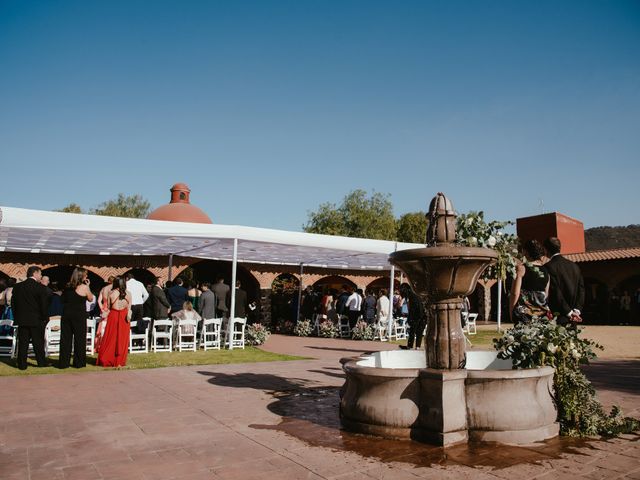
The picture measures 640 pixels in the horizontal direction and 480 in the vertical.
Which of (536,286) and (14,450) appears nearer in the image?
(14,450)

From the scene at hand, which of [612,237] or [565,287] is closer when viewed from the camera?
[565,287]

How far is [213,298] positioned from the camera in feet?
36.7

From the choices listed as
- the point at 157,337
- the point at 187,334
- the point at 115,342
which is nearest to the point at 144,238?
the point at 157,337

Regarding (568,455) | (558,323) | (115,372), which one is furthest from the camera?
(115,372)

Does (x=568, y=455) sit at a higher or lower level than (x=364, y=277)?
lower

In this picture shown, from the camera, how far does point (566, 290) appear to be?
4828 millimetres

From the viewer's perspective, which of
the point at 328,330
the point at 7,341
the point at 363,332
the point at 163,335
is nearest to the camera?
the point at 163,335

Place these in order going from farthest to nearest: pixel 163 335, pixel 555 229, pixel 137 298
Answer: pixel 555 229 < pixel 137 298 < pixel 163 335

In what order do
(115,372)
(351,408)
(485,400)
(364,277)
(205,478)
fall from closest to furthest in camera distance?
1. (205,478)
2. (485,400)
3. (351,408)
4. (115,372)
5. (364,277)

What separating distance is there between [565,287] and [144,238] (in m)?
9.15

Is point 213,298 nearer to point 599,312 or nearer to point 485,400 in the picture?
point 485,400

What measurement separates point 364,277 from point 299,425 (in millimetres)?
19321

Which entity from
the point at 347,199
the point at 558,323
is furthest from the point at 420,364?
the point at 347,199

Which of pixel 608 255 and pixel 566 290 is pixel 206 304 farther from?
pixel 608 255
